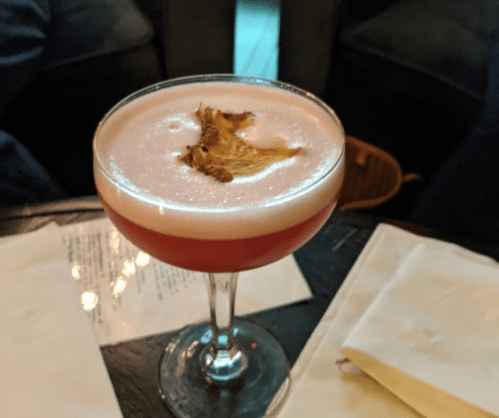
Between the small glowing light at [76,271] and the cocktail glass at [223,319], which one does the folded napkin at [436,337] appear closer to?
the cocktail glass at [223,319]

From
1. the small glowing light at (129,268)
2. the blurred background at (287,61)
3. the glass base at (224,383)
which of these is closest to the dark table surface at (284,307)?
the glass base at (224,383)

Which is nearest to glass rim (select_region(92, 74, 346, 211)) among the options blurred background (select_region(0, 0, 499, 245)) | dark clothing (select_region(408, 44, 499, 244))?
dark clothing (select_region(408, 44, 499, 244))

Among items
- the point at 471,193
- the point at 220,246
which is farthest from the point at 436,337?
the point at 471,193

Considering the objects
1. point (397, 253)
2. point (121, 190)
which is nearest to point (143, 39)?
point (397, 253)

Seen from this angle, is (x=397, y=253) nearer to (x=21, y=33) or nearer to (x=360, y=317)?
(x=360, y=317)

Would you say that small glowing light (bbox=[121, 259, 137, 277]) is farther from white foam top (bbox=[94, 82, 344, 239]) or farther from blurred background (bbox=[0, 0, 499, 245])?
blurred background (bbox=[0, 0, 499, 245])

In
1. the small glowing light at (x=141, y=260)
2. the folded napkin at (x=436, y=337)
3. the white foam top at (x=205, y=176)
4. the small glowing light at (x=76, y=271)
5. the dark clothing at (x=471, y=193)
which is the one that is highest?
the white foam top at (x=205, y=176)

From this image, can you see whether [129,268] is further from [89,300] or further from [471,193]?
[471,193]
